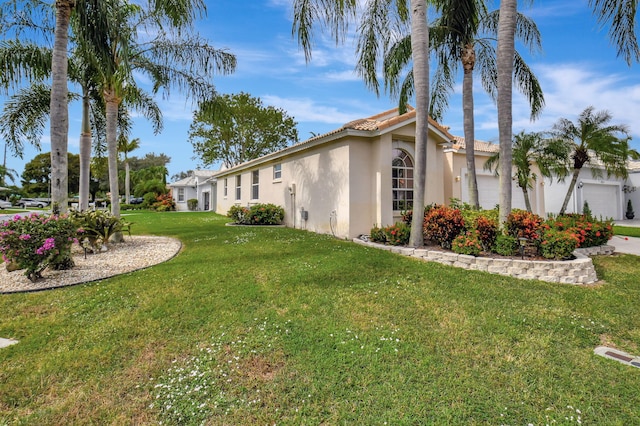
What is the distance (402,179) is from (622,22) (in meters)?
6.33

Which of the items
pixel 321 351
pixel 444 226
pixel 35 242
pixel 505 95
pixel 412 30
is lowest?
pixel 321 351

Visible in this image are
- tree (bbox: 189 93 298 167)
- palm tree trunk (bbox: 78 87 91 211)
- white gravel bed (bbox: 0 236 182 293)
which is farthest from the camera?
tree (bbox: 189 93 298 167)

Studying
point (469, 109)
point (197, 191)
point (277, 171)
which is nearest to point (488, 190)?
point (469, 109)

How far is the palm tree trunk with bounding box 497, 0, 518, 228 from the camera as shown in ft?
24.2

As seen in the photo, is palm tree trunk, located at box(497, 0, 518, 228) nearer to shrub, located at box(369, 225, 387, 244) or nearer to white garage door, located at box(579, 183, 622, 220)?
shrub, located at box(369, 225, 387, 244)

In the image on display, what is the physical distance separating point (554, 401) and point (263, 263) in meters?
5.60

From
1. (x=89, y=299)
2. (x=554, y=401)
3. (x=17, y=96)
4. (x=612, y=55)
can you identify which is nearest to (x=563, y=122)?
(x=612, y=55)

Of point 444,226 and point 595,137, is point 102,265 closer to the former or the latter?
point 444,226

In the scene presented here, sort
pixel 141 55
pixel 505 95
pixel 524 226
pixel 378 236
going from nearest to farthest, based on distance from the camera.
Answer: pixel 524 226
pixel 505 95
pixel 378 236
pixel 141 55

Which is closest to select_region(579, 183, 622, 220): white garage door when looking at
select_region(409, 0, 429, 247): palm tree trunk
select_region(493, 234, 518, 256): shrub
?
select_region(493, 234, 518, 256): shrub

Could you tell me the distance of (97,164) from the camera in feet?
49.1

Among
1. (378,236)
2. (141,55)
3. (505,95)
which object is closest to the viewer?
(505,95)

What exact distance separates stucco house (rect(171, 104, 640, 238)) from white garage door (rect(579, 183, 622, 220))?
6.86m

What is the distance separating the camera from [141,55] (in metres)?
10.7
